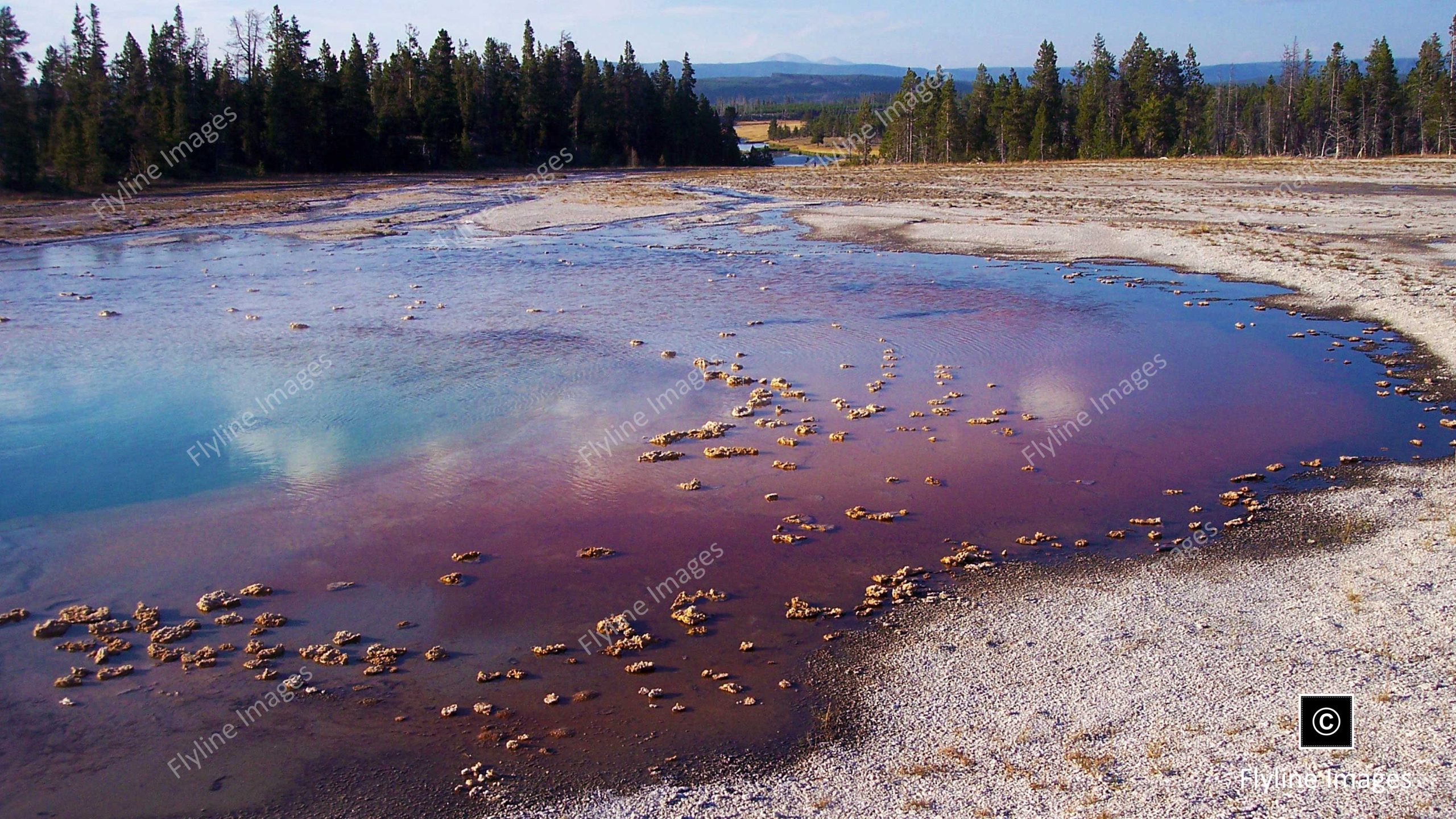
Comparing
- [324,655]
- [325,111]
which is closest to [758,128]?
[325,111]

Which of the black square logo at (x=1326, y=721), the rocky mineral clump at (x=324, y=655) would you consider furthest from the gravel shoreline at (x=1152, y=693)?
the rocky mineral clump at (x=324, y=655)

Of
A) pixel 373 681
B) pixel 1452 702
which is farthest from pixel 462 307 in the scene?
pixel 1452 702

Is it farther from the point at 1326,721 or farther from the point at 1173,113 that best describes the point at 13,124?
the point at 1173,113

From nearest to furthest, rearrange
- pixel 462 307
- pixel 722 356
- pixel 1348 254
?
pixel 722 356
pixel 462 307
pixel 1348 254

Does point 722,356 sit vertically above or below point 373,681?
above

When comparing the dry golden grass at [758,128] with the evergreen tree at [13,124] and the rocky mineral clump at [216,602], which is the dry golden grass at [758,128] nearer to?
the evergreen tree at [13,124]

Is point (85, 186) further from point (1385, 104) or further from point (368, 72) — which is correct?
point (1385, 104)
